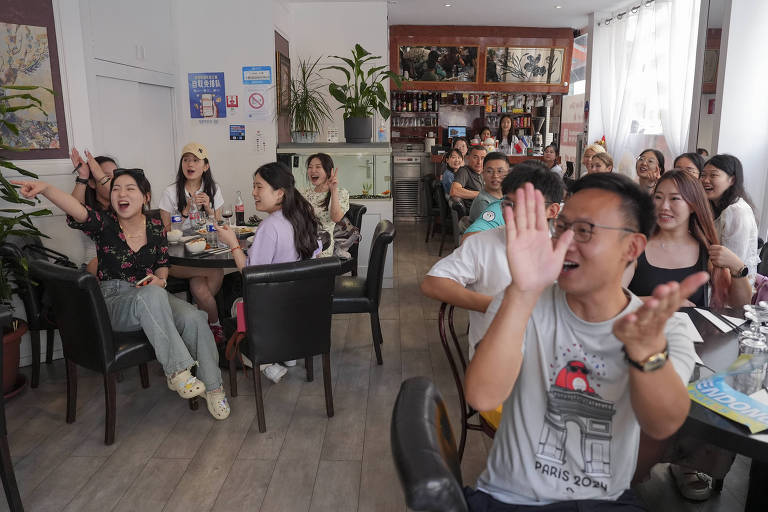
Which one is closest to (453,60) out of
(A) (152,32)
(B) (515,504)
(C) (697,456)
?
(A) (152,32)

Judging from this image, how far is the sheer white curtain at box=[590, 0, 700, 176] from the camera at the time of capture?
6211 mm

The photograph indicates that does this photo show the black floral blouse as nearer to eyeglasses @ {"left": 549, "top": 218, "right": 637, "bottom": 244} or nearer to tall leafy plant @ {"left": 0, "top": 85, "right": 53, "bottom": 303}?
tall leafy plant @ {"left": 0, "top": 85, "right": 53, "bottom": 303}

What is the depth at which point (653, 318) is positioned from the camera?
103 centimetres

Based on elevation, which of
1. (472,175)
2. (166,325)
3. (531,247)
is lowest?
(166,325)

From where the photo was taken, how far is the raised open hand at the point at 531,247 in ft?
3.79

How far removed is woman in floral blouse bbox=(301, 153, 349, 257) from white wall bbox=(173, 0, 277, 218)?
1.75 metres

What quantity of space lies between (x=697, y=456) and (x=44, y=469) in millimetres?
2735

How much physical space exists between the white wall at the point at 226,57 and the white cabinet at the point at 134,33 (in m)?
0.24

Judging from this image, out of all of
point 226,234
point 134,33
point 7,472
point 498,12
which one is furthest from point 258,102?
point 7,472

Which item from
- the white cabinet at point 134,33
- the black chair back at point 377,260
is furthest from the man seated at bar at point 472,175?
the white cabinet at point 134,33

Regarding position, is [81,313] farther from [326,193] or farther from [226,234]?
[326,193]

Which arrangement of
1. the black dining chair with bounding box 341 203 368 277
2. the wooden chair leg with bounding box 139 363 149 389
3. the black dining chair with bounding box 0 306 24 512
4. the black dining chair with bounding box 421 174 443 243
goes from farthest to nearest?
the black dining chair with bounding box 421 174 443 243
the black dining chair with bounding box 341 203 368 277
the wooden chair leg with bounding box 139 363 149 389
the black dining chair with bounding box 0 306 24 512

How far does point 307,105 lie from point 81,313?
457 centimetres

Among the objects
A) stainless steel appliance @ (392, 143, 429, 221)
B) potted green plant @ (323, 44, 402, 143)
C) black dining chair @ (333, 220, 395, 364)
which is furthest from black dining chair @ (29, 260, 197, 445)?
stainless steel appliance @ (392, 143, 429, 221)
